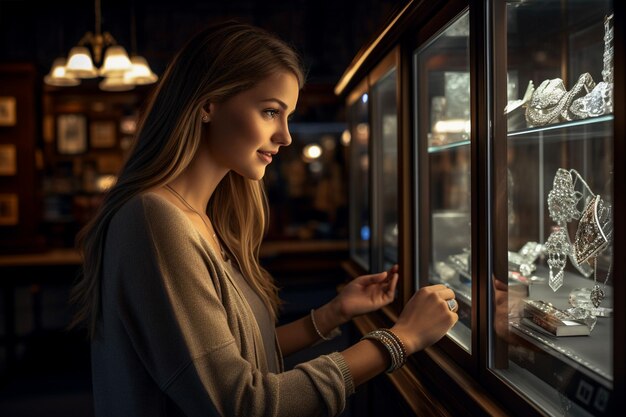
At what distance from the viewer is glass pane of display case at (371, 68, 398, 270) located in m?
2.93

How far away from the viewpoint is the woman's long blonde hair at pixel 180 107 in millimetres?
1438

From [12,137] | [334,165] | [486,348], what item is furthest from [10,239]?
[486,348]

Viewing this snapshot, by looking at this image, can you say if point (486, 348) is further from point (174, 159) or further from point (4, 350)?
point (4, 350)

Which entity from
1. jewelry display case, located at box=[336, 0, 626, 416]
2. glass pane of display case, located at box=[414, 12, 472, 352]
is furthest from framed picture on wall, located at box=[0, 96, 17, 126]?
glass pane of display case, located at box=[414, 12, 472, 352]

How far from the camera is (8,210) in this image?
6812mm

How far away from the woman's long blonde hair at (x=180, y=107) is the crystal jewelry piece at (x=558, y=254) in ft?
2.60

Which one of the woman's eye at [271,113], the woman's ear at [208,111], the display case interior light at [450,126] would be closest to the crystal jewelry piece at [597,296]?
the display case interior light at [450,126]

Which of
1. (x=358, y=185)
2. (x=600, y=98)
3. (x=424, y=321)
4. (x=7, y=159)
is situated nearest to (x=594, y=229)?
(x=600, y=98)

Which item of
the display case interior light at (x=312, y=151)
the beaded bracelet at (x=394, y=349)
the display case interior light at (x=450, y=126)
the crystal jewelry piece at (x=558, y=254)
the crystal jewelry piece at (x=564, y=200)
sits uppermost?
the display case interior light at (x=312, y=151)

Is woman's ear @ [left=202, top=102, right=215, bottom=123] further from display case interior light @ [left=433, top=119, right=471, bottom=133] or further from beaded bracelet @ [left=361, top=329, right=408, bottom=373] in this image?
display case interior light @ [left=433, top=119, right=471, bottom=133]

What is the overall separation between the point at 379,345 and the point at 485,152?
49cm

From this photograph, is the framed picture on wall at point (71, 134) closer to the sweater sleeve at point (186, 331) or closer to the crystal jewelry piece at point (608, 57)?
the sweater sleeve at point (186, 331)

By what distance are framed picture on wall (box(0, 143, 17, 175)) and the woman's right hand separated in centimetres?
625

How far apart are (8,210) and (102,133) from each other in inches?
66.5
